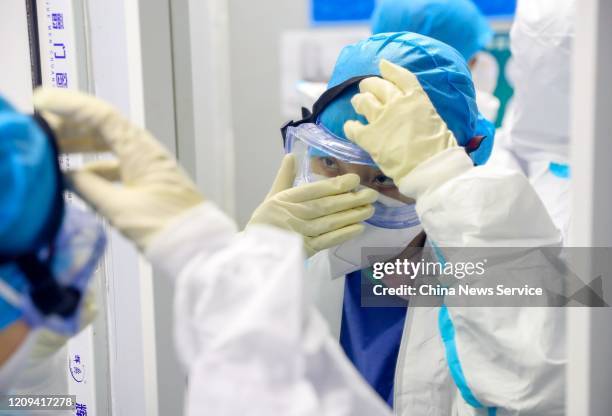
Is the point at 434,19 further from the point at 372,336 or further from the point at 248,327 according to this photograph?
the point at 248,327

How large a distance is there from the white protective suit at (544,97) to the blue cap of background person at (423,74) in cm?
73

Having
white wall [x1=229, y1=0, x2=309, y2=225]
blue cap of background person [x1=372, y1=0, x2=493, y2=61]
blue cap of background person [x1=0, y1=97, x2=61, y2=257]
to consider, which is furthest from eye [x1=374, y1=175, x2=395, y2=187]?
white wall [x1=229, y1=0, x2=309, y2=225]

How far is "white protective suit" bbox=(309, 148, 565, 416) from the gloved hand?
0.19m

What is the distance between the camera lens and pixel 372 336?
1338 mm

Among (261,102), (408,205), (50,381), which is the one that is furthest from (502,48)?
(50,381)

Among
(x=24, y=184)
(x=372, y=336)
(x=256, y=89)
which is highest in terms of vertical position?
(x=24, y=184)

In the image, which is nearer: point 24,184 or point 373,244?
point 24,184

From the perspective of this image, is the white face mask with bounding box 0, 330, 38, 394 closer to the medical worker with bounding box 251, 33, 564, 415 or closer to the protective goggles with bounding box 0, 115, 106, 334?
the protective goggles with bounding box 0, 115, 106, 334

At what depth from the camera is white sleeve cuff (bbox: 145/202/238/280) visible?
72 centimetres

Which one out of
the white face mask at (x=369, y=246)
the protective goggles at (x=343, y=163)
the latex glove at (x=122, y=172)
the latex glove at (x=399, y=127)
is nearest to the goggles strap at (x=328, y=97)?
the protective goggles at (x=343, y=163)

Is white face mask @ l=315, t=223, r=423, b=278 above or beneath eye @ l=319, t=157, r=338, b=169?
beneath

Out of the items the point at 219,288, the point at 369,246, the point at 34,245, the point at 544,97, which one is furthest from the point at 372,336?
the point at 544,97

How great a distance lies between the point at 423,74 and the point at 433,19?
936mm

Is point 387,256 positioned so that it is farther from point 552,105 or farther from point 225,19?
point 225,19
